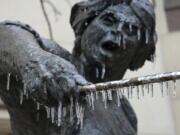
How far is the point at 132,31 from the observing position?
57.7 inches

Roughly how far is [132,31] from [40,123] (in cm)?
31

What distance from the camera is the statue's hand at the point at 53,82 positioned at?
1.05m

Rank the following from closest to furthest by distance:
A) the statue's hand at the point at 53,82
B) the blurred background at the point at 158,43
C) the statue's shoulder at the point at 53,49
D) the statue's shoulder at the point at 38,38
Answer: the statue's hand at the point at 53,82 → the statue's shoulder at the point at 38,38 → the statue's shoulder at the point at 53,49 → the blurred background at the point at 158,43

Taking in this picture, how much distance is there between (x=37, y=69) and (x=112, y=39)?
0.39 m

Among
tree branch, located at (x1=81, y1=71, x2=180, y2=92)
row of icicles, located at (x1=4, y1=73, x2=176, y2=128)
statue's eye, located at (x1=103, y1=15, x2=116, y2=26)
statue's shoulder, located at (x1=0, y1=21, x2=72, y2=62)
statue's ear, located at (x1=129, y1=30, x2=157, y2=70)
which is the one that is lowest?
row of icicles, located at (x1=4, y1=73, x2=176, y2=128)

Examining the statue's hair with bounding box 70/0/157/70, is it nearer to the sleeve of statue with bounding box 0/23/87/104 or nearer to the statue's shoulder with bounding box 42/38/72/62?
→ the statue's shoulder with bounding box 42/38/72/62

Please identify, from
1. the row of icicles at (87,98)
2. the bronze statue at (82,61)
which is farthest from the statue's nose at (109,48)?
the row of icicles at (87,98)

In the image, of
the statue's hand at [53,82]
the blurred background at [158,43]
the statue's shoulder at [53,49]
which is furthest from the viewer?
the blurred background at [158,43]

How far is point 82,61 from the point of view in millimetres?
1491

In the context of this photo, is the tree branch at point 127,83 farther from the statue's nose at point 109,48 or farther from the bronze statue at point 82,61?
the statue's nose at point 109,48

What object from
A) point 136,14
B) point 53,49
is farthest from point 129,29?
point 53,49

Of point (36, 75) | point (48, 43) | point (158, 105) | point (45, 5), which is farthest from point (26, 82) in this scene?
point (45, 5)

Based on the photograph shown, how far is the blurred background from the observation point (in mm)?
3092

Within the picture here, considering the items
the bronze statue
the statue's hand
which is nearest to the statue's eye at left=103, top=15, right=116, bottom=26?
the bronze statue
